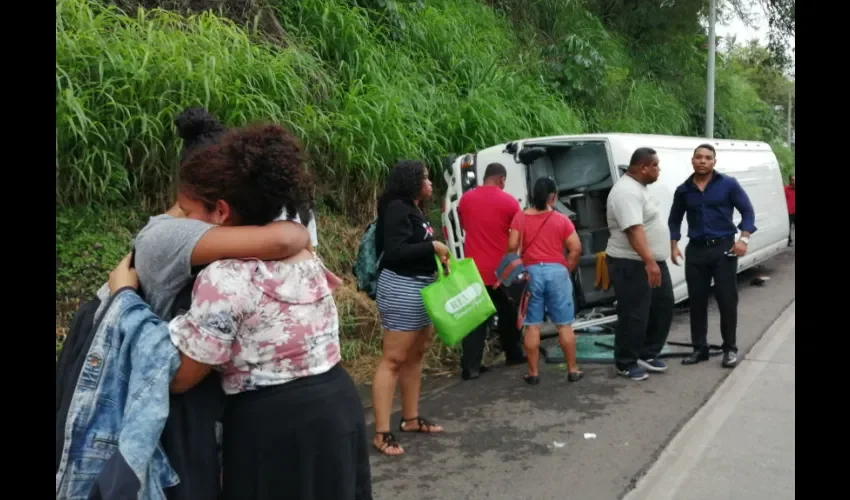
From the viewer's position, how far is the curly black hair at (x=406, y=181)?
432 centimetres

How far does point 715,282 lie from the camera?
6492 mm

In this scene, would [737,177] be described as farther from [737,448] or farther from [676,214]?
[737,448]

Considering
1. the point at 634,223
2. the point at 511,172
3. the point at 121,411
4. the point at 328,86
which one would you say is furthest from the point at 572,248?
the point at 121,411

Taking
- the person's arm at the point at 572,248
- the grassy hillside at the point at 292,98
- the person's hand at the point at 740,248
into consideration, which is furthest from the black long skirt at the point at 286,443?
the person's hand at the point at 740,248

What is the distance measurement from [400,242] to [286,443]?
2238 millimetres

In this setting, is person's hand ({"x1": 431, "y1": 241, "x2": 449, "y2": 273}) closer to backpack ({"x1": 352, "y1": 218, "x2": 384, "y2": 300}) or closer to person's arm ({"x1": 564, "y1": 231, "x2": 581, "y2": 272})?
backpack ({"x1": 352, "y1": 218, "x2": 384, "y2": 300})

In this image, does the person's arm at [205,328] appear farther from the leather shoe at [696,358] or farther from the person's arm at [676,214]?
the leather shoe at [696,358]

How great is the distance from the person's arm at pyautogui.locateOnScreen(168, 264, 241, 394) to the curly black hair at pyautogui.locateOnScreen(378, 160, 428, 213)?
237cm

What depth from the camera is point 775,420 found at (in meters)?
5.09
